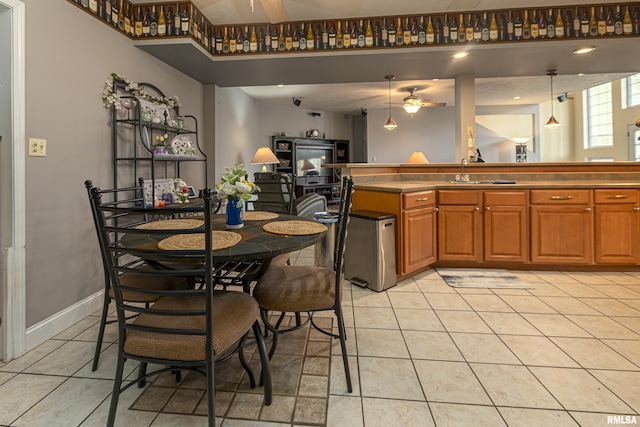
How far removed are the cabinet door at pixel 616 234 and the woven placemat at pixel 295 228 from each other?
313cm

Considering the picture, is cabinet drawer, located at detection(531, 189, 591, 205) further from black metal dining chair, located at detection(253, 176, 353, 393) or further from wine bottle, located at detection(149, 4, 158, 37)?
wine bottle, located at detection(149, 4, 158, 37)

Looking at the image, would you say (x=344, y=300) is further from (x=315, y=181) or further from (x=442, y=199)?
(x=315, y=181)

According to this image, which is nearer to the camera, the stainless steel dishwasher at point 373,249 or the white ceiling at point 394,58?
the stainless steel dishwasher at point 373,249

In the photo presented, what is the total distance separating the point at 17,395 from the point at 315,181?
23.9 feet

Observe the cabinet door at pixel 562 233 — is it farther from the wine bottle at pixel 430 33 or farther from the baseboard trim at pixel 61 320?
the baseboard trim at pixel 61 320

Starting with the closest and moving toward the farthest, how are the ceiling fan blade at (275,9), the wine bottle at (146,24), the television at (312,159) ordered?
the ceiling fan blade at (275,9)
the wine bottle at (146,24)
the television at (312,159)

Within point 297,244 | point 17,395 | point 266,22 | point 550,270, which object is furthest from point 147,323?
point 550,270

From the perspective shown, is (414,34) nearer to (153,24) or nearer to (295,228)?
(153,24)

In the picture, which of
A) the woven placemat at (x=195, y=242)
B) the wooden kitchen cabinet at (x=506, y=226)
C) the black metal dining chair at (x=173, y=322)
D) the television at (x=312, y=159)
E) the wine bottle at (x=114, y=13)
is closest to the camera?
the black metal dining chair at (x=173, y=322)

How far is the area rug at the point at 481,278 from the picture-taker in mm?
3045

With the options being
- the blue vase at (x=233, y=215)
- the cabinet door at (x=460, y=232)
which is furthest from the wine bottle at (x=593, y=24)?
the blue vase at (x=233, y=215)

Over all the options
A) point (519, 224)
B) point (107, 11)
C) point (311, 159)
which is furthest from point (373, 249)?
point (311, 159)

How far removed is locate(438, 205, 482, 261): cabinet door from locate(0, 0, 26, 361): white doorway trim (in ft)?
11.0

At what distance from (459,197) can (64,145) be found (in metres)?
3.43
